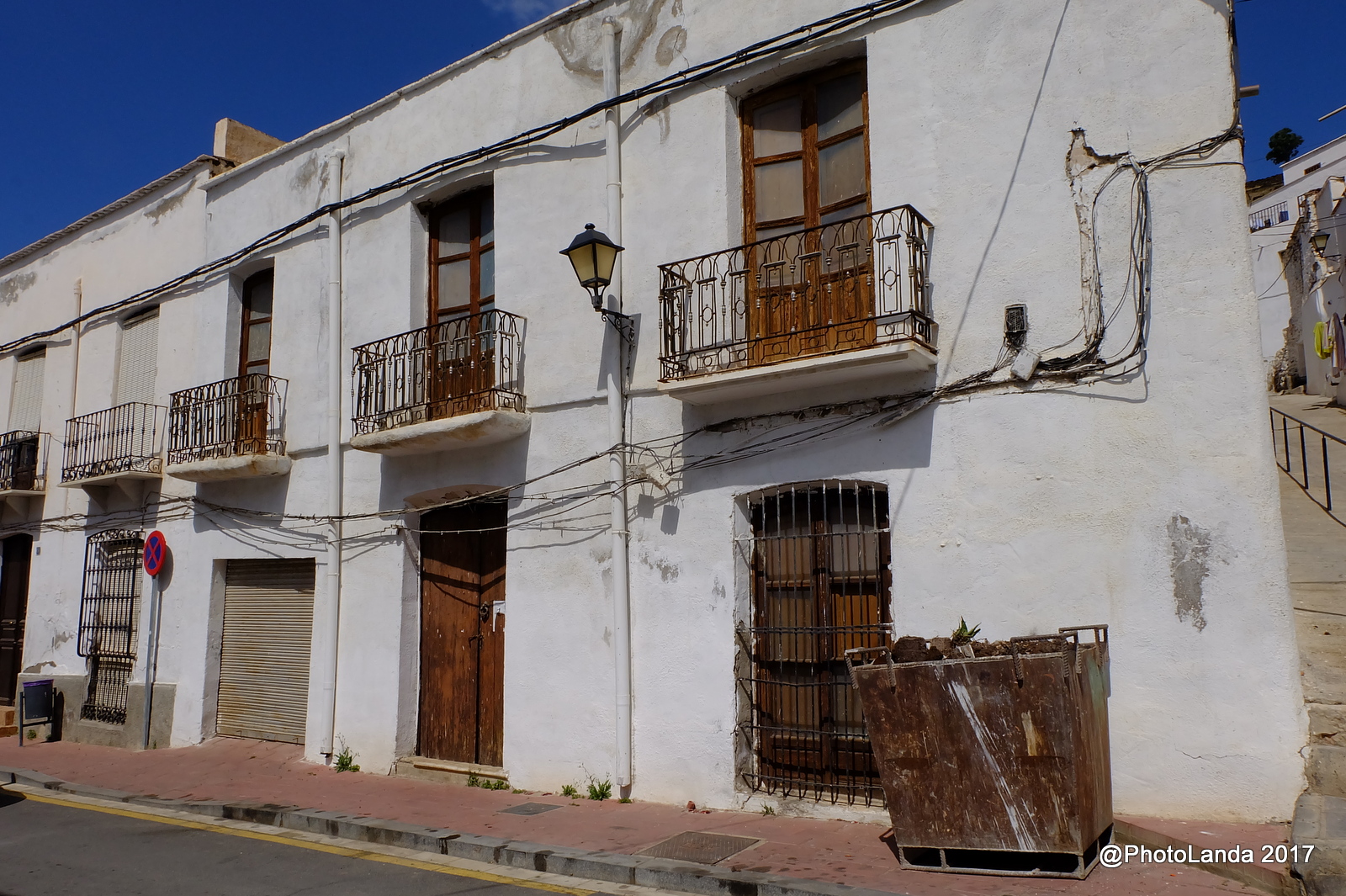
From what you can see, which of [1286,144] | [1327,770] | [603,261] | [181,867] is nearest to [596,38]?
[603,261]

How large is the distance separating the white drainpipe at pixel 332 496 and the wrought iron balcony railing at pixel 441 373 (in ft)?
1.50

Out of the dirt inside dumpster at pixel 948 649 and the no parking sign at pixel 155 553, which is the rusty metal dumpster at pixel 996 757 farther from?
the no parking sign at pixel 155 553

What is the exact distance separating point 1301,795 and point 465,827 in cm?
548

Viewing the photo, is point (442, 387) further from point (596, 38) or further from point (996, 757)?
point (996, 757)

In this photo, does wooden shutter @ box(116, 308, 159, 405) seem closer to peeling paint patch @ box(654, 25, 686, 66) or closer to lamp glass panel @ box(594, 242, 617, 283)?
lamp glass panel @ box(594, 242, 617, 283)

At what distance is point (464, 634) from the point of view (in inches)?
389

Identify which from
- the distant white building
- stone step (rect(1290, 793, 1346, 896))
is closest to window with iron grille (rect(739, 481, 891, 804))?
stone step (rect(1290, 793, 1346, 896))

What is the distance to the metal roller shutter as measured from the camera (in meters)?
11.2

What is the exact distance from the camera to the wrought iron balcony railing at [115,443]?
42.5 feet

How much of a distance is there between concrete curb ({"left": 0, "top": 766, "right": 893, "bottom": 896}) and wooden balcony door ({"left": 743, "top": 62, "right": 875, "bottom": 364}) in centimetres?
354

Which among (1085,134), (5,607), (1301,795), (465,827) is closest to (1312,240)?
(1085,134)

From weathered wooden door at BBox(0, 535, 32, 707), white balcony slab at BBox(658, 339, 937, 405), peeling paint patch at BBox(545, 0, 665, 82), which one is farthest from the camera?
weathered wooden door at BBox(0, 535, 32, 707)

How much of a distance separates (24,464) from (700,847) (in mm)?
13406

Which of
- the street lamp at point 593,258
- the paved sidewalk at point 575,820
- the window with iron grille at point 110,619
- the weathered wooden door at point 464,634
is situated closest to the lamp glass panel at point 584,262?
the street lamp at point 593,258
